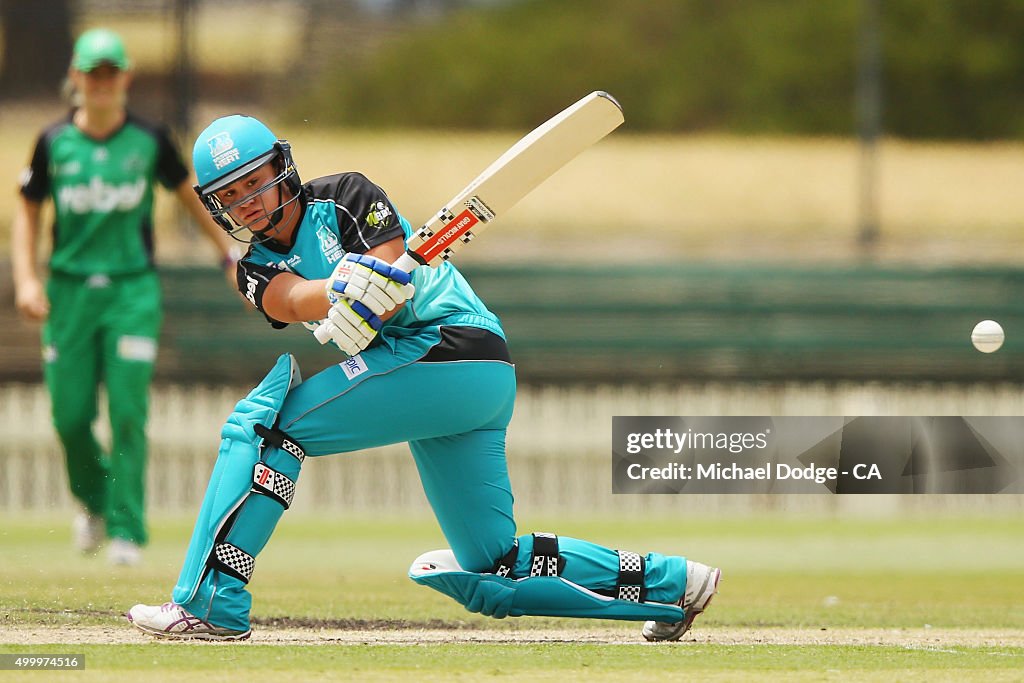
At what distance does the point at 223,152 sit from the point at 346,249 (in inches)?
17.3

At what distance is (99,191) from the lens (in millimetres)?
8047

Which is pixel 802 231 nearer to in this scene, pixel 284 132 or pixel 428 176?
pixel 428 176

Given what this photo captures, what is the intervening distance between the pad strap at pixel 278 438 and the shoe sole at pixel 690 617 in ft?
4.13

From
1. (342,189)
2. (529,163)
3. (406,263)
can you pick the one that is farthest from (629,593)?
(342,189)

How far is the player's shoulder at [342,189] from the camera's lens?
4.88 meters

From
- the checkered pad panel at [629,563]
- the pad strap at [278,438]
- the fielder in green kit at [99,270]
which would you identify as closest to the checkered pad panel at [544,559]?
the checkered pad panel at [629,563]

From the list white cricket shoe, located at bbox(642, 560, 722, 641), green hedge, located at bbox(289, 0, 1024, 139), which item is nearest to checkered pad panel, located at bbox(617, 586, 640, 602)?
white cricket shoe, located at bbox(642, 560, 722, 641)

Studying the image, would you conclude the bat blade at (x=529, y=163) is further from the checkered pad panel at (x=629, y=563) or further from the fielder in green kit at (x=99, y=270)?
the fielder in green kit at (x=99, y=270)

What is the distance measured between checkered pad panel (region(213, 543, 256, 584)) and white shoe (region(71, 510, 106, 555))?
348cm

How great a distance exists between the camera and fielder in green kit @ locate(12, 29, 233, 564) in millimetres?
7801

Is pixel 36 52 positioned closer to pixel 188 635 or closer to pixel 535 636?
pixel 535 636

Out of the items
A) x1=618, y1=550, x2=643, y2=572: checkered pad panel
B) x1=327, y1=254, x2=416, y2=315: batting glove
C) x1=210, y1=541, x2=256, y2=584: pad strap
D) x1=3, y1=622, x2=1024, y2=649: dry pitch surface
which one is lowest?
x1=3, y1=622, x2=1024, y2=649: dry pitch surface

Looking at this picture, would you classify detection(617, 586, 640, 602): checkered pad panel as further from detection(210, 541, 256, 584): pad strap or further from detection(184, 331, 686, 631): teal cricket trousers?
detection(210, 541, 256, 584): pad strap

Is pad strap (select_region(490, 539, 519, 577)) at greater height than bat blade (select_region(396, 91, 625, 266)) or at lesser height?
lesser
